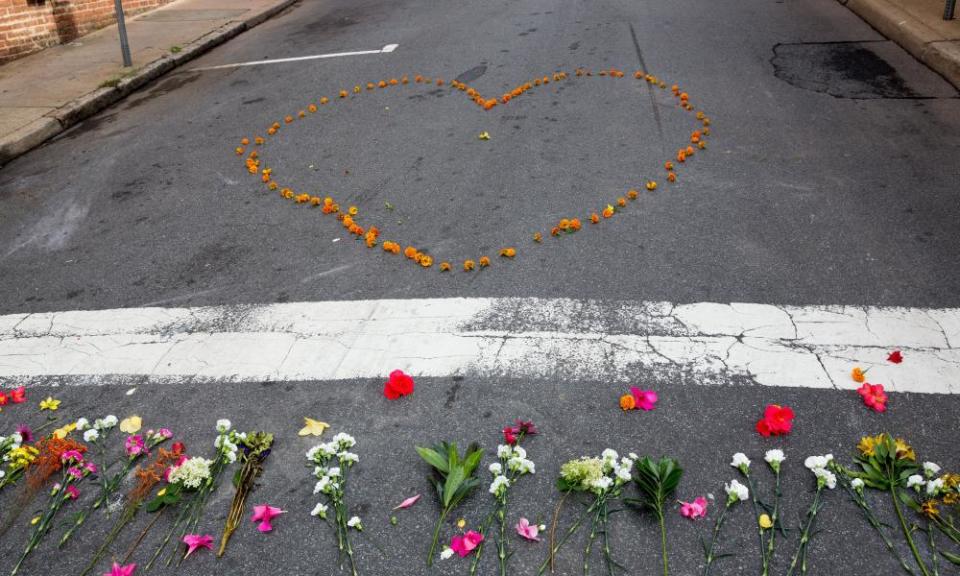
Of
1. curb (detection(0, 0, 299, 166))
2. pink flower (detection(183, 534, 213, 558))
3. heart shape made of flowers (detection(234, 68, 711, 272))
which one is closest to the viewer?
pink flower (detection(183, 534, 213, 558))

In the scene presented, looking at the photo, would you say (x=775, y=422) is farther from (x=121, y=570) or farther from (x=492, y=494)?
(x=121, y=570)

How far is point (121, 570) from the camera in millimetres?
2568

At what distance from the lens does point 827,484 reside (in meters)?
2.74

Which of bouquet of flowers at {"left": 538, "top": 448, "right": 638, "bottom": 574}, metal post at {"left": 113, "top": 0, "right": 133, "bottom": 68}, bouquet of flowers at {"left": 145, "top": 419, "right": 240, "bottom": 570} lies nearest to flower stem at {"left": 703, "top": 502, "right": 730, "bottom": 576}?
bouquet of flowers at {"left": 538, "top": 448, "right": 638, "bottom": 574}

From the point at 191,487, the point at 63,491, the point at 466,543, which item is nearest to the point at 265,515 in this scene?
the point at 191,487

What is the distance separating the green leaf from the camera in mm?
2854

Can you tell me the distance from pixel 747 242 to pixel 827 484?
205cm

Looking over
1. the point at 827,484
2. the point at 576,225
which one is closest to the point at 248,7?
the point at 576,225

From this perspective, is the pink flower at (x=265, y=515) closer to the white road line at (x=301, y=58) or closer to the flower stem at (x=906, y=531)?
the flower stem at (x=906, y=531)

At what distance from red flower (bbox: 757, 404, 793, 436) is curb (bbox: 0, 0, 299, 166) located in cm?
733

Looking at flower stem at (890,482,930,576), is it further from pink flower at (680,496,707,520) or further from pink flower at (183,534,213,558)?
pink flower at (183,534,213,558)

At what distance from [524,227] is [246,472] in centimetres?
256

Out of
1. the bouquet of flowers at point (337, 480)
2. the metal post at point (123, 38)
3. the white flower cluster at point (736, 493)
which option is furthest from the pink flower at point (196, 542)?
the metal post at point (123, 38)

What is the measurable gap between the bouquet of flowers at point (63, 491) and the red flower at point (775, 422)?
283 centimetres
